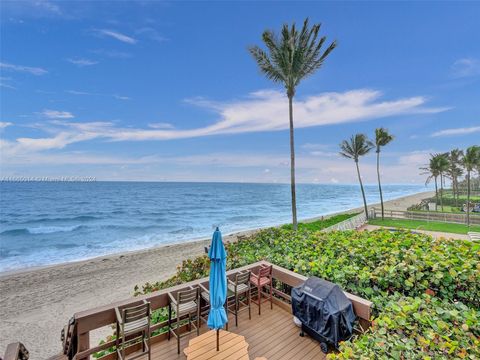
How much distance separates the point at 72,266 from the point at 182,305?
45.2 feet

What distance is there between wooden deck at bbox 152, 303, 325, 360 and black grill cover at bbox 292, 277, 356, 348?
0.83 ft

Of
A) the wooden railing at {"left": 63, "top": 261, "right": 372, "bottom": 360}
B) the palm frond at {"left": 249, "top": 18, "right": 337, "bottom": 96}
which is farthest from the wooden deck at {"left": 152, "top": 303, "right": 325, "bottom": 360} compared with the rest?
the palm frond at {"left": 249, "top": 18, "right": 337, "bottom": 96}

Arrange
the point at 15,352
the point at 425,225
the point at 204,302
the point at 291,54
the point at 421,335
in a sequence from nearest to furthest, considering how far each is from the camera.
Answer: the point at 15,352
the point at 421,335
the point at 204,302
the point at 291,54
the point at 425,225

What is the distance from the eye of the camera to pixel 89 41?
721 inches

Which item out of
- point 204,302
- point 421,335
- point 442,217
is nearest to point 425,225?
point 442,217

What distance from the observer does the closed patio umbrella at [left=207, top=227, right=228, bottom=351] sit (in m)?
3.17

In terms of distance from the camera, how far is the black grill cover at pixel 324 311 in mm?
3148

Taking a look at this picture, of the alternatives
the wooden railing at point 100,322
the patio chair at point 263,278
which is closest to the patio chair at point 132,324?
the wooden railing at point 100,322

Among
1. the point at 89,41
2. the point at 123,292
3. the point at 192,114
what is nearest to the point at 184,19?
the point at 89,41

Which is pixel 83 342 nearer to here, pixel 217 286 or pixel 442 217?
pixel 217 286

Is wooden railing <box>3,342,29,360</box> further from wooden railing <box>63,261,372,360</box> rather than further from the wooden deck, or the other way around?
the wooden deck

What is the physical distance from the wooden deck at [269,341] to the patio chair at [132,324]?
390 millimetres

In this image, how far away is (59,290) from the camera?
10.1 metres

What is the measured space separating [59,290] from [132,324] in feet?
34.1
